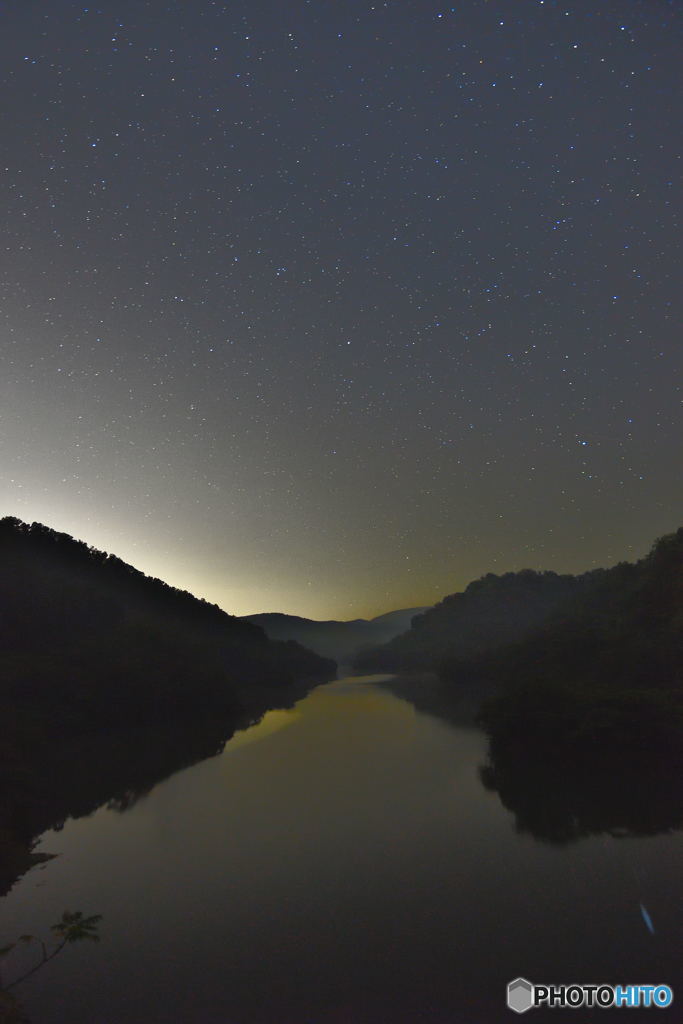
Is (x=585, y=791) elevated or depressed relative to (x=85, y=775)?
elevated

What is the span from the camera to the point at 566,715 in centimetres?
3334

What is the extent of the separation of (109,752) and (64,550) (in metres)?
A: 71.9

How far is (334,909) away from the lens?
1386 cm

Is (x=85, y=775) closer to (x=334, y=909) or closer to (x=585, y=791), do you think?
(x=334, y=909)

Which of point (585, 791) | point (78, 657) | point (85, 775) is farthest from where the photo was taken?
point (78, 657)

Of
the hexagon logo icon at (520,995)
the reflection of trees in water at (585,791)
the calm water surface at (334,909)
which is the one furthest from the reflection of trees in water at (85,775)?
the reflection of trees in water at (585,791)

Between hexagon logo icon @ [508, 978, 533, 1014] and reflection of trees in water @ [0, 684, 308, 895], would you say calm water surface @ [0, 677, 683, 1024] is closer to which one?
hexagon logo icon @ [508, 978, 533, 1014]

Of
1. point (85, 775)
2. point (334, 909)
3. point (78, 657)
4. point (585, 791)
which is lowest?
point (85, 775)

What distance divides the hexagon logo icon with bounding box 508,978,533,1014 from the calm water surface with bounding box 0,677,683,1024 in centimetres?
20

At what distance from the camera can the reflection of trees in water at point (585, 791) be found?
2011cm

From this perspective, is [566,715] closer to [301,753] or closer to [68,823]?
[301,753]

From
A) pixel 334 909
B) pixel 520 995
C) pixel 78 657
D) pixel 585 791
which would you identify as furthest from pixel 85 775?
pixel 520 995

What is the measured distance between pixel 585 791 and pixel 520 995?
18.4 metres

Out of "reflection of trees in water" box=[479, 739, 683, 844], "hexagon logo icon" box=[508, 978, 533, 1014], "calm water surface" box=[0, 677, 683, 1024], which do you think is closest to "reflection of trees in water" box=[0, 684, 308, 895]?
"calm water surface" box=[0, 677, 683, 1024]
